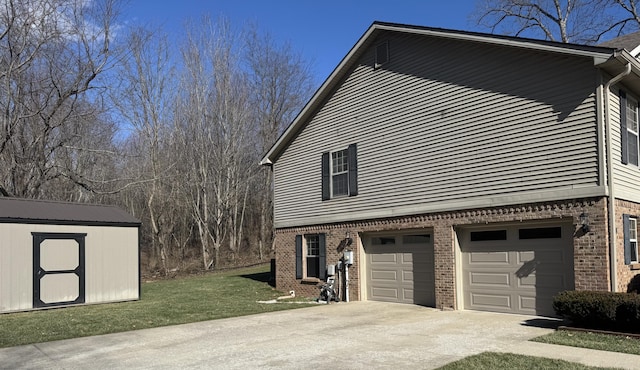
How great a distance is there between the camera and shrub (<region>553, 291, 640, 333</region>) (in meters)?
8.58

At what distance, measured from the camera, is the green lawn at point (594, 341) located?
7.73 meters

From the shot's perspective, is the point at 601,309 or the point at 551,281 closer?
the point at 601,309

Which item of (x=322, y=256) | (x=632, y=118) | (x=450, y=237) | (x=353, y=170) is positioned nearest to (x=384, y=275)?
(x=322, y=256)

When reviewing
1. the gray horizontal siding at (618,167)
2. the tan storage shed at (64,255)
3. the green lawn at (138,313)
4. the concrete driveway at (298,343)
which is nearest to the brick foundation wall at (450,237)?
the gray horizontal siding at (618,167)

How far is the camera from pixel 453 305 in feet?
41.0

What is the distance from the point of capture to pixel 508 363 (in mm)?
7035

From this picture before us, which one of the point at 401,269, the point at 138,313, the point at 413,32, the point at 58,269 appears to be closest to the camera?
the point at 138,313

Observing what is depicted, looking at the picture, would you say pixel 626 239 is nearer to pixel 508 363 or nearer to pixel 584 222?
pixel 584 222

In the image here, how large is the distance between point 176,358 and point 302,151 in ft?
34.8

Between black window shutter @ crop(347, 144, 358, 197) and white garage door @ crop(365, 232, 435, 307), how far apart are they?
151 centimetres

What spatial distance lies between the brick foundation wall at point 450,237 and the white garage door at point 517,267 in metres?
0.31

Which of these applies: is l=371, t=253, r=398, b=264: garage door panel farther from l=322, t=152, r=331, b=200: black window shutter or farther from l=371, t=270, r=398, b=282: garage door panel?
l=322, t=152, r=331, b=200: black window shutter

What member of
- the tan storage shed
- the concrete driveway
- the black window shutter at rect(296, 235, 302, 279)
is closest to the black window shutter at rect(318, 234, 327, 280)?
the black window shutter at rect(296, 235, 302, 279)

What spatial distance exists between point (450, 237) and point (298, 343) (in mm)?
5265
